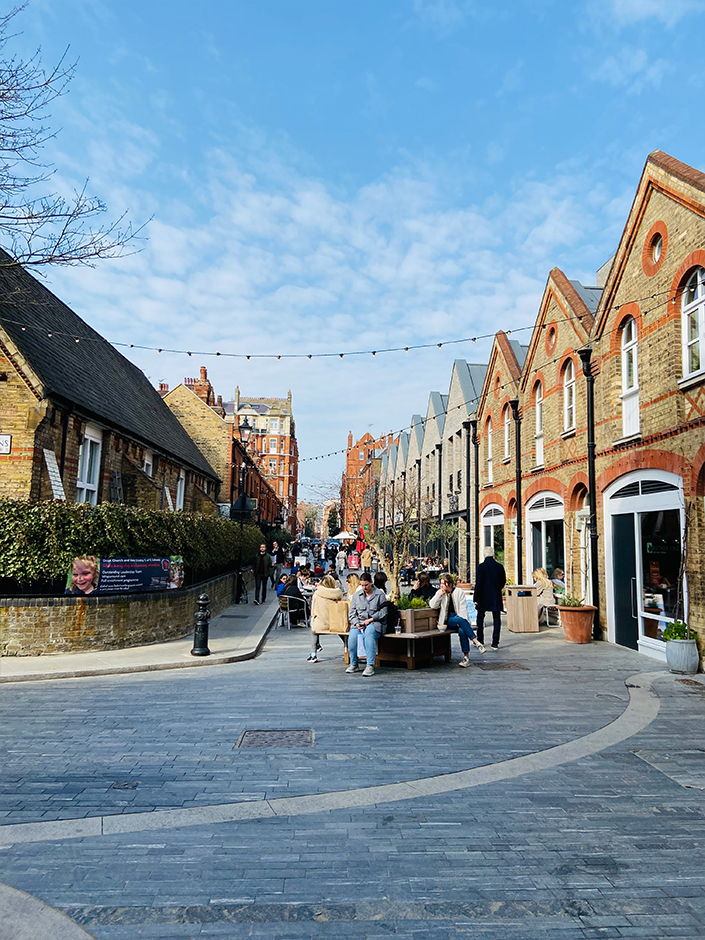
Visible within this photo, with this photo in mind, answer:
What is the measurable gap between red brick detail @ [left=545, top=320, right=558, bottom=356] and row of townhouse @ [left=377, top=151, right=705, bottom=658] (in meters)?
0.06

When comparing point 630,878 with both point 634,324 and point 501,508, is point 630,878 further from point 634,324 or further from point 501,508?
point 501,508

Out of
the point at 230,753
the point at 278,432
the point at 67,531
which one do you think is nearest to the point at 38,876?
the point at 230,753

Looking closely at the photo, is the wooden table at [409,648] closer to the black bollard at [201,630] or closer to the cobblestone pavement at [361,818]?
the cobblestone pavement at [361,818]

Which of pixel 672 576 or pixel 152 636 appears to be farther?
pixel 152 636

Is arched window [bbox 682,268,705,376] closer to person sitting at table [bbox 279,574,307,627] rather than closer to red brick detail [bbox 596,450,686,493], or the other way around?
red brick detail [bbox 596,450,686,493]

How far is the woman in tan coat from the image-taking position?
1120 centimetres

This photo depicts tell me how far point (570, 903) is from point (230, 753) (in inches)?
135

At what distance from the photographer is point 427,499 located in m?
37.5

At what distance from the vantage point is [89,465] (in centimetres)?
1700

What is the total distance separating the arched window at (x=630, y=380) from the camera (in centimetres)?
1287

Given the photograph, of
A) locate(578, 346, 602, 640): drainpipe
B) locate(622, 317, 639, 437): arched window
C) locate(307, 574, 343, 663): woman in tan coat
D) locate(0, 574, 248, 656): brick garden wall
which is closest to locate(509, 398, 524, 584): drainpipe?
locate(578, 346, 602, 640): drainpipe

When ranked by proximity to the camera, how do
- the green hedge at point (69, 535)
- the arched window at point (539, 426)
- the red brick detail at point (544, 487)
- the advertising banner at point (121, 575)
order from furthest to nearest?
the arched window at point (539, 426) → the red brick detail at point (544, 487) → the advertising banner at point (121, 575) → the green hedge at point (69, 535)

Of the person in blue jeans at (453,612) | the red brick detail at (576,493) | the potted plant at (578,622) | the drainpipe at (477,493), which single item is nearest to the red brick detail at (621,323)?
the red brick detail at (576,493)

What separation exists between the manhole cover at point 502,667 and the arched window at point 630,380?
17.1ft
